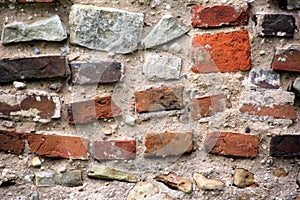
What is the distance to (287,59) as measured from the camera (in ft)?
3.63

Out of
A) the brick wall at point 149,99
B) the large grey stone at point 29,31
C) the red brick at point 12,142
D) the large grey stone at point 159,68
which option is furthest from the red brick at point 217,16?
the red brick at point 12,142

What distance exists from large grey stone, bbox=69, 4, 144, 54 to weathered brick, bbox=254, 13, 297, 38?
0.28 m

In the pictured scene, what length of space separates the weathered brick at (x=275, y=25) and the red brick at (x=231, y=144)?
0.25 m

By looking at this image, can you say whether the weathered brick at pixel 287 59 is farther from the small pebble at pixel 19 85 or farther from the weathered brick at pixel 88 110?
the small pebble at pixel 19 85

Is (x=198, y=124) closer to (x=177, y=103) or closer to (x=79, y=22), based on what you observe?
(x=177, y=103)

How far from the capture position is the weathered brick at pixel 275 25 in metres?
1.10

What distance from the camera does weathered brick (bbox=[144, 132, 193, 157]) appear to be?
109 cm

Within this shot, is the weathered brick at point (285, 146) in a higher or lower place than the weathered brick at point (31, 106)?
lower

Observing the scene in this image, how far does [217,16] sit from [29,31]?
0.44m

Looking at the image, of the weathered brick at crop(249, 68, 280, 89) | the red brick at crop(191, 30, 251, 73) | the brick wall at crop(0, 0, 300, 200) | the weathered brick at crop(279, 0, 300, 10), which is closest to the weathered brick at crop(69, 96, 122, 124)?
the brick wall at crop(0, 0, 300, 200)

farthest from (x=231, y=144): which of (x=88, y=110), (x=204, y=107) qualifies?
(x=88, y=110)

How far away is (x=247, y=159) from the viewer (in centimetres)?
111

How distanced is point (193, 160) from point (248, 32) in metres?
0.33

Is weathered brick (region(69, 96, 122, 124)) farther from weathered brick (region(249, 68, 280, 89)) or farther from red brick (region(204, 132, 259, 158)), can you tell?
weathered brick (region(249, 68, 280, 89))
